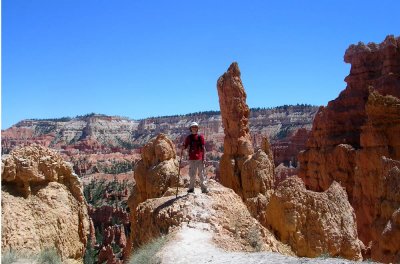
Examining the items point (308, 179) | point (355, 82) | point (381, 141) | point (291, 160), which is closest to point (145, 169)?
point (381, 141)

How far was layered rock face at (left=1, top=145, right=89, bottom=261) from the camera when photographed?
7578 millimetres

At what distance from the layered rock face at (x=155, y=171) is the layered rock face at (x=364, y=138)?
22.6 ft

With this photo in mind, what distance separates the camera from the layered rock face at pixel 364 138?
20438 mm

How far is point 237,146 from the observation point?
20.2 m

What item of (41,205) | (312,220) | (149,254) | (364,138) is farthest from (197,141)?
(364,138)

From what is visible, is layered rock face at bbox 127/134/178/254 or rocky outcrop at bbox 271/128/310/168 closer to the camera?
layered rock face at bbox 127/134/178/254

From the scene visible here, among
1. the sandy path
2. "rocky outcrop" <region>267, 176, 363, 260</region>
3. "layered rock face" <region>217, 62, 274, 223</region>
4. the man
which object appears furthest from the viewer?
"layered rock face" <region>217, 62, 274, 223</region>

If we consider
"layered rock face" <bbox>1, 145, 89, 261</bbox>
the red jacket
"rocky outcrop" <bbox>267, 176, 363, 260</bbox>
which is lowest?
"rocky outcrop" <bbox>267, 176, 363, 260</bbox>

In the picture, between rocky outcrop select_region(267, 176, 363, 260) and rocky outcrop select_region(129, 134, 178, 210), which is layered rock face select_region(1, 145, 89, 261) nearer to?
rocky outcrop select_region(267, 176, 363, 260)

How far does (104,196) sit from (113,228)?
23.2 m

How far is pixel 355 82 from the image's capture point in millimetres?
29734

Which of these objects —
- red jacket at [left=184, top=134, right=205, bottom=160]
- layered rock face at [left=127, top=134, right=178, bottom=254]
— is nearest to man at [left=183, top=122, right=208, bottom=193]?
red jacket at [left=184, top=134, right=205, bottom=160]

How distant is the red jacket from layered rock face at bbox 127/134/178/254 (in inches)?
223

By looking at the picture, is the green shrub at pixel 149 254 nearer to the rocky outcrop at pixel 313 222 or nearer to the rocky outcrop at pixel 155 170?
the rocky outcrop at pixel 313 222
